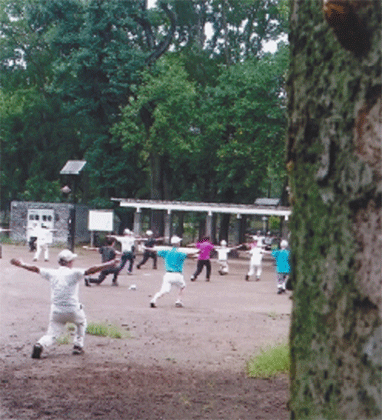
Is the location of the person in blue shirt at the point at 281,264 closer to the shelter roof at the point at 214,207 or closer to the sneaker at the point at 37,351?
the sneaker at the point at 37,351

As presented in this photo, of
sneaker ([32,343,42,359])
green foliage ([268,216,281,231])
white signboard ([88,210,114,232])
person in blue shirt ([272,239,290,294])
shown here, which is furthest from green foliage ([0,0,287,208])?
sneaker ([32,343,42,359])

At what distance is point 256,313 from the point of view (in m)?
15.5

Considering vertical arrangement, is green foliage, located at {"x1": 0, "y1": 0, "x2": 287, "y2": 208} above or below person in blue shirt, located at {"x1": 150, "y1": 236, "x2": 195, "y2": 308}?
above

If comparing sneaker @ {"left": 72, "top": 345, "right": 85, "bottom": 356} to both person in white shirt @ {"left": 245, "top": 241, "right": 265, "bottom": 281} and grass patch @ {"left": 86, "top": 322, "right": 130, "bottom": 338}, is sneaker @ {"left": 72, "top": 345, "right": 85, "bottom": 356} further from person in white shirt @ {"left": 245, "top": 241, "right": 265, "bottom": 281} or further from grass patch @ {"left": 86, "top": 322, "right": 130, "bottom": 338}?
person in white shirt @ {"left": 245, "top": 241, "right": 265, "bottom": 281}

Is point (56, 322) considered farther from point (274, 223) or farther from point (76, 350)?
point (274, 223)

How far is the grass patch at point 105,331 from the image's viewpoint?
11.6 meters

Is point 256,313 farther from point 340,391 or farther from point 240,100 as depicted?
point 240,100

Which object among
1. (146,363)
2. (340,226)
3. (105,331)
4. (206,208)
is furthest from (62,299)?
(206,208)

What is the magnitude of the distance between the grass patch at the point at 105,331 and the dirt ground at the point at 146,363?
19 cm

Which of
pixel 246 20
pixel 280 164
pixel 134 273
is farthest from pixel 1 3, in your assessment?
pixel 134 273

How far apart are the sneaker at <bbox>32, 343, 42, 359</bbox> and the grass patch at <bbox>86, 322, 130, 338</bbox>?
2.15 metres

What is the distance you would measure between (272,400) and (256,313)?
7667 mm

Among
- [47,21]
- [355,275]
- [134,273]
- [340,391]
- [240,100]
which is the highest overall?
[47,21]

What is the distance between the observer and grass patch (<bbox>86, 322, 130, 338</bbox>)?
11.6 meters
